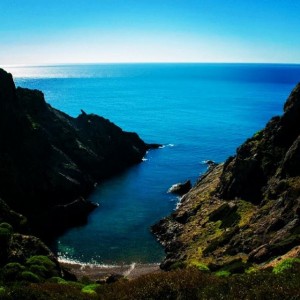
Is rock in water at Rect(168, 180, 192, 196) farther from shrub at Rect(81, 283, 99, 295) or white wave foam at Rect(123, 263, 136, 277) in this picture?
shrub at Rect(81, 283, 99, 295)

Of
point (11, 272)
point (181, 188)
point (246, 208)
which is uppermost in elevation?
point (11, 272)

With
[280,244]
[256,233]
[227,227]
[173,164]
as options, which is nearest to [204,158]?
[173,164]

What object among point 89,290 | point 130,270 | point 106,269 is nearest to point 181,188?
point 106,269

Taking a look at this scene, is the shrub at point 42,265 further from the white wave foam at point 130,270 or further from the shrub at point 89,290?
the white wave foam at point 130,270

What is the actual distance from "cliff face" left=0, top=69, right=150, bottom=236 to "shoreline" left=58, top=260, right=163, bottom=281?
65.2 feet

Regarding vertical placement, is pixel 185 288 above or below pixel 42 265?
above

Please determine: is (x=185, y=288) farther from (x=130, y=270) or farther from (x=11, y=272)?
(x=130, y=270)

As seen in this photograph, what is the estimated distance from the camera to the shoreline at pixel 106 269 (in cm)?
6719

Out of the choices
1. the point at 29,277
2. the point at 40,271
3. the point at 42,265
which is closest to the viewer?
the point at 29,277

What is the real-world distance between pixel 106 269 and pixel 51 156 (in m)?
52.8

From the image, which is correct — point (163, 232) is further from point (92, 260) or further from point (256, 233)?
point (256, 233)

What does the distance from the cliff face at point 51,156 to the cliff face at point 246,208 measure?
2836 centimetres

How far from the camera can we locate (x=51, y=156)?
4601 inches

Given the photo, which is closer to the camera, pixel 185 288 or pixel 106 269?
A: pixel 185 288
